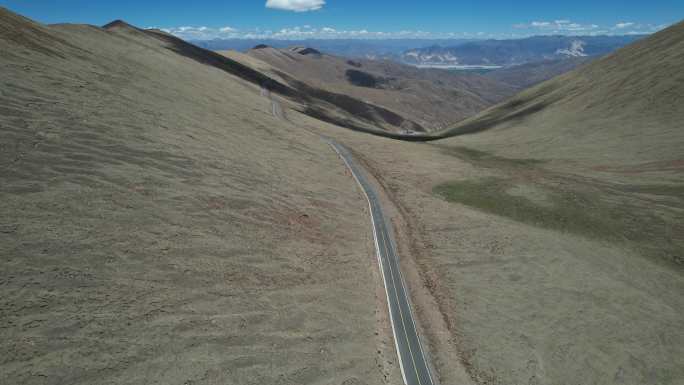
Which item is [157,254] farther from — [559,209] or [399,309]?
[559,209]

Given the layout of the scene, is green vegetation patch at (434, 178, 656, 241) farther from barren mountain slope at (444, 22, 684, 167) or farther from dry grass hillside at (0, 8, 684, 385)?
barren mountain slope at (444, 22, 684, 167)

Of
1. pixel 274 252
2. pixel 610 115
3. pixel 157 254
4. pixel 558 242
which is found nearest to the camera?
pixel 157 254

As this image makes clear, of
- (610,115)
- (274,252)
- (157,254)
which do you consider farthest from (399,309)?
(610,115)

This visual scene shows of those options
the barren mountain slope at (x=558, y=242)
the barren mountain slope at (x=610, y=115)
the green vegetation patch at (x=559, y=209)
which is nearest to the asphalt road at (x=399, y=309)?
the barren mountain slope at (x=558, y=242)

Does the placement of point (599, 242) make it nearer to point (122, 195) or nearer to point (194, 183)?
point (194, 183)

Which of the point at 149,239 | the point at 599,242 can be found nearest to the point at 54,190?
the point at 149,239
